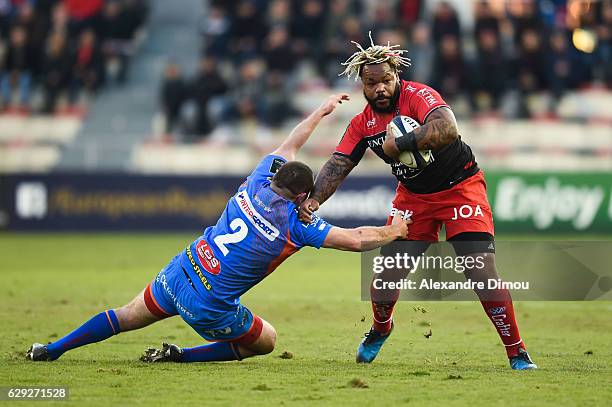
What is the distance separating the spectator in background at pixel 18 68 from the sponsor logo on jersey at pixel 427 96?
52.7ft

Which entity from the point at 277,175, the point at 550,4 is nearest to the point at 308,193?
the point at 277,175

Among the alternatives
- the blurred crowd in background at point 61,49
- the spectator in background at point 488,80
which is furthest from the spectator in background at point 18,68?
the spectator in background at point 488,80

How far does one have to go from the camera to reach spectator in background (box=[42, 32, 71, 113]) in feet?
77.3

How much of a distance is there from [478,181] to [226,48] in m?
16.2

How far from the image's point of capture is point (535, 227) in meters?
21.8

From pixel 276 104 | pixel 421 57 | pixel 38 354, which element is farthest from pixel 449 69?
pixel 38 354

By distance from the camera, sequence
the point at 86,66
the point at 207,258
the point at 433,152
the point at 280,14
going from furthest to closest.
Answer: the point at 86,66 < the point at 280,14 < the point at 433,152 < the point at 207,258

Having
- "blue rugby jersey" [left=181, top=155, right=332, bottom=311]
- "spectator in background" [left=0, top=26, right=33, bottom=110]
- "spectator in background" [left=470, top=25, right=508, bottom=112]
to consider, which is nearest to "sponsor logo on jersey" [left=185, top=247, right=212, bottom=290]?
"blue rugby jersey" [left=181, top=155, right=332, bottom=311]

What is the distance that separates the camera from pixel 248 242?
8203mm

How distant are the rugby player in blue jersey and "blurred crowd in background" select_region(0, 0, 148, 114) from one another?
1554 cm

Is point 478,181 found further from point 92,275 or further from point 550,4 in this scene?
point 550,4

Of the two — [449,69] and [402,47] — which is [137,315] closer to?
[449,69]

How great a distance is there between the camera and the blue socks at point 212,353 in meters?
8.66

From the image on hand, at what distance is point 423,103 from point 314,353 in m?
2.33
